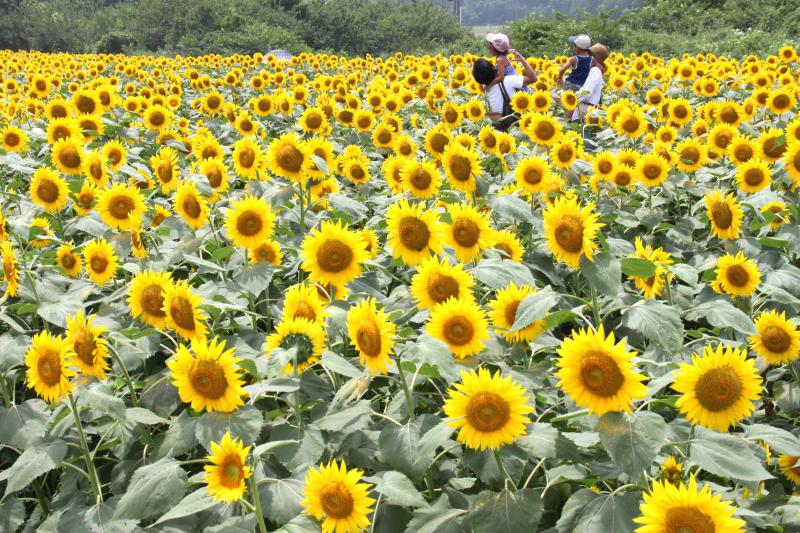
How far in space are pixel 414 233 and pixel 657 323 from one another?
101cm

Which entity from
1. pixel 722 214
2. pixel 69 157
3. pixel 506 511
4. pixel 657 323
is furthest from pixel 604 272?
pixel 69 157

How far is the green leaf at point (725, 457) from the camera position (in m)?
1.68

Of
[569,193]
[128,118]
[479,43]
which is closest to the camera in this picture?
[569,193]

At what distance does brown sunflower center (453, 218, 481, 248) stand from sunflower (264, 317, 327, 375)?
2.63 ft

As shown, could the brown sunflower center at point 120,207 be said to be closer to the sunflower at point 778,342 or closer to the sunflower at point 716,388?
the sunflower at point 716,388

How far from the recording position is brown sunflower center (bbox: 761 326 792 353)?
2426 mm

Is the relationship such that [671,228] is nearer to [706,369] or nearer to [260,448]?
[706,369]

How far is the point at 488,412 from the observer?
5.82 ft

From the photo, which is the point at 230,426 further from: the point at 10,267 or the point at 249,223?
the point at 10,267

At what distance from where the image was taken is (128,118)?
24.1ft

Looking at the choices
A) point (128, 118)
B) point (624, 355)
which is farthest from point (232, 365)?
point (128, 118)

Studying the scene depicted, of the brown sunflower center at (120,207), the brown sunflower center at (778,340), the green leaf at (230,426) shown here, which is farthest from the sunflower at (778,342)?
the brown sunflower center at (120,207)

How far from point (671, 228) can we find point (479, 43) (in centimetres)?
2606

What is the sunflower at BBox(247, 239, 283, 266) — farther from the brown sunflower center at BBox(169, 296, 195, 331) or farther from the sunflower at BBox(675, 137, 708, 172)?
Answer: the sunflower at BBox(675, 137, 708, 172)
